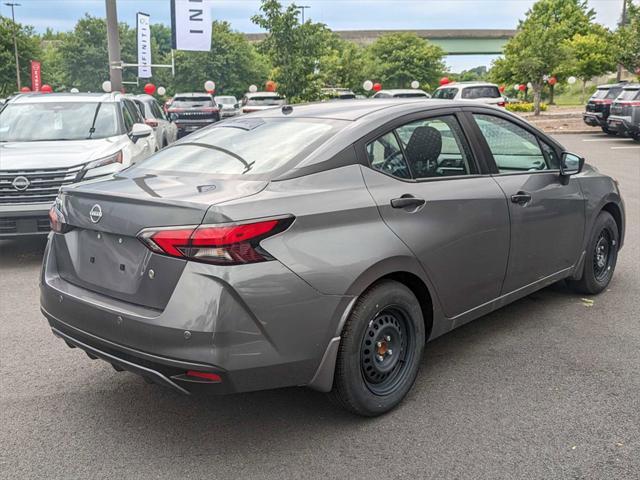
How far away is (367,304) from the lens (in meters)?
3.25

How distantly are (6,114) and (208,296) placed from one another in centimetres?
697

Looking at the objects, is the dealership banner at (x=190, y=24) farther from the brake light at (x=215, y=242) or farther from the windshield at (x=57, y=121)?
the brake light at (x=215, y=242)

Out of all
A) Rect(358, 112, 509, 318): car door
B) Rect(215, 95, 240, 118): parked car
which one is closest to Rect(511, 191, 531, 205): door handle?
Rect(358, 112, 509, 318): car door

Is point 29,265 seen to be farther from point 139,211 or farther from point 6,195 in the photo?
point 139,211

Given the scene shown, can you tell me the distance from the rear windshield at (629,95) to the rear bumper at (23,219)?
1926 cm

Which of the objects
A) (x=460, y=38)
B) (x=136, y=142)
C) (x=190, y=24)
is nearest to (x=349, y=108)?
(x=136, y=142)

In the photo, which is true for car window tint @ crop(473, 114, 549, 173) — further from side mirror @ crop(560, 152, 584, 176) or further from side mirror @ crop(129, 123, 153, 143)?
side mirror @ crop(129, 123, 153, 143)

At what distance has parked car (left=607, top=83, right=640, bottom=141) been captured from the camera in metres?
20.3

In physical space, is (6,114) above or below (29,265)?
above

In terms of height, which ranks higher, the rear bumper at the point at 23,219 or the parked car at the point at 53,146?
the parked car at the point at 53,146

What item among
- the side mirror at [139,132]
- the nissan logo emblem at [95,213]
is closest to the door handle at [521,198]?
the nissan logo emblem at [95,213]

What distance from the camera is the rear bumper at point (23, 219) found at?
666 centimetres

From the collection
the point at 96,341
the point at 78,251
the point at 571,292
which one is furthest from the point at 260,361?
the point at 571,292

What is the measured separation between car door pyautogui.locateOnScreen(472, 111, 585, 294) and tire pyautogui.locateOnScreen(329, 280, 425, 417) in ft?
3.32
